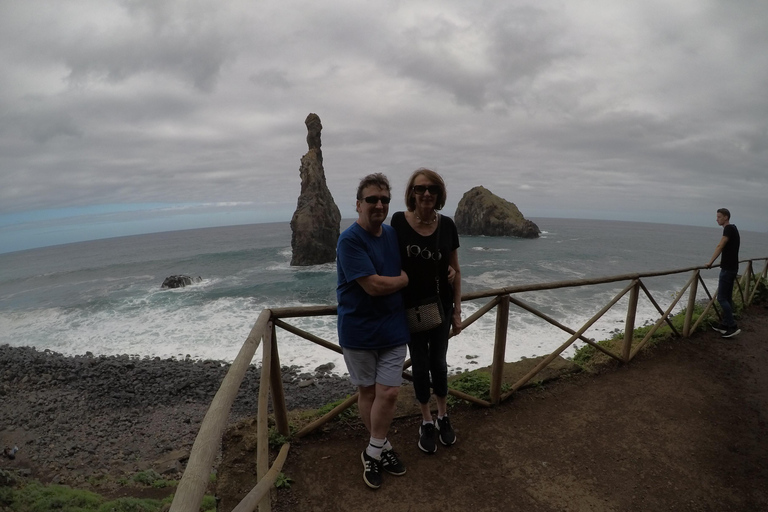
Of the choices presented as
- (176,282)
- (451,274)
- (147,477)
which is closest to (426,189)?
(451,274)

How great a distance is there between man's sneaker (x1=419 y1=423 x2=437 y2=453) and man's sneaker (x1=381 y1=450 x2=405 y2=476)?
34 cm

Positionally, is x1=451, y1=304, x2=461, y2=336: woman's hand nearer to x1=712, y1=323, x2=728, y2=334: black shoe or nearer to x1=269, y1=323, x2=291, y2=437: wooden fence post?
x1=269, y1=323, x2=291, y2=437: wooden fence post

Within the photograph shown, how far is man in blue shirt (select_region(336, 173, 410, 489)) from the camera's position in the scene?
2533 millimetres

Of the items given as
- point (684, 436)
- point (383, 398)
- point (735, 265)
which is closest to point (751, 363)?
point (735, 265)

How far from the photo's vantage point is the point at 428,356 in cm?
316

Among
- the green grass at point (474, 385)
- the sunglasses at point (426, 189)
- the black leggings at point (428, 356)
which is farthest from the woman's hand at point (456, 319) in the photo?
the green grass at point (474, 385)

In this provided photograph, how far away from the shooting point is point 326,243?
141 feet

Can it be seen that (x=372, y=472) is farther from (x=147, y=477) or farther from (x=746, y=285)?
(x=746, y=285)

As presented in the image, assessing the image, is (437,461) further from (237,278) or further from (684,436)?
(237,278)

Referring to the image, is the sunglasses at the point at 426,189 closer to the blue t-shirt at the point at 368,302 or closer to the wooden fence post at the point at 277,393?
the blue t-shirt at the point at 368,302

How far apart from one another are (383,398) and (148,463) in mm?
9461

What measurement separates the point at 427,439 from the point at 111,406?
13.4 m

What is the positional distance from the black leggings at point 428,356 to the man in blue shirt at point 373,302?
256 millimetres

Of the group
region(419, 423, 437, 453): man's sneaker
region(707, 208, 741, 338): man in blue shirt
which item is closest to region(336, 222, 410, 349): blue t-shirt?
region(419, 423, 437, 453): man's sneaker
